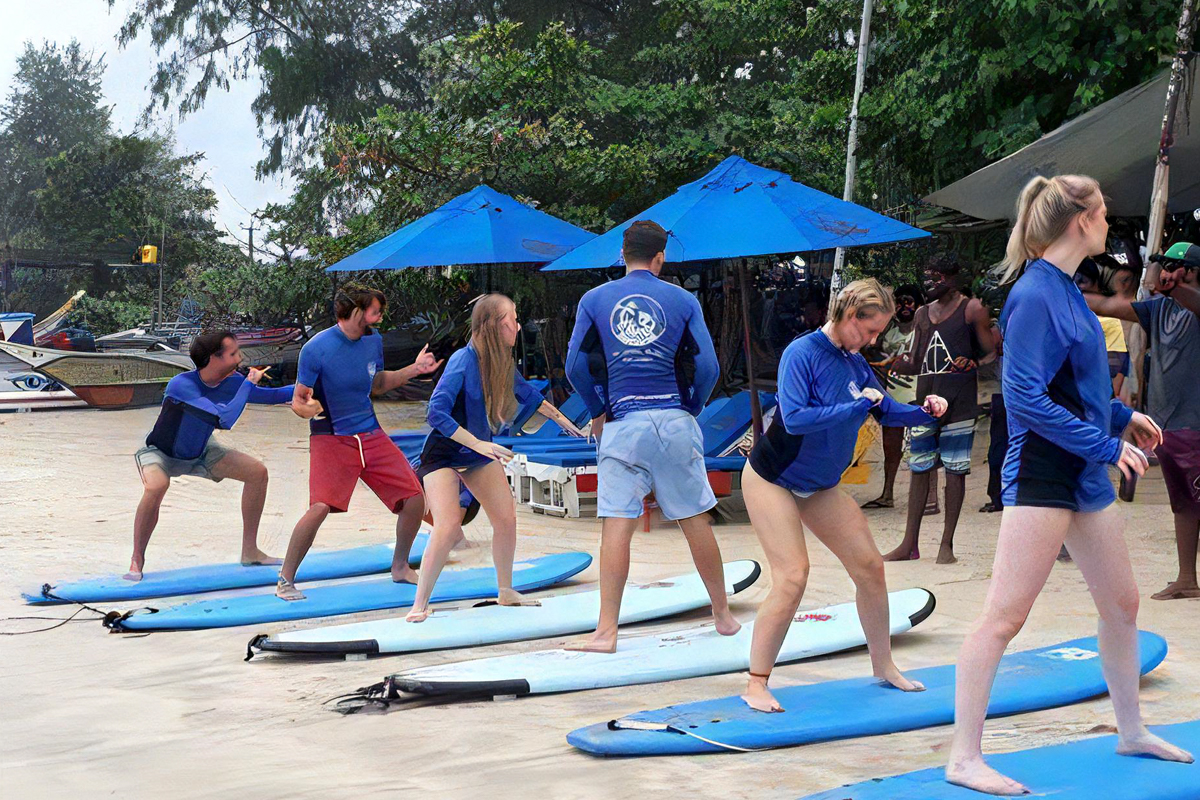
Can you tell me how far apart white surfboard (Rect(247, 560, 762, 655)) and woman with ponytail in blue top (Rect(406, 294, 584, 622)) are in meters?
0.21

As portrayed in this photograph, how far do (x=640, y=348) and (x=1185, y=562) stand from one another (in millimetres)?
3122

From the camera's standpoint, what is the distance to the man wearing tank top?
281 inches

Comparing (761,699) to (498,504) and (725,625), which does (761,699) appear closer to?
(725,625)

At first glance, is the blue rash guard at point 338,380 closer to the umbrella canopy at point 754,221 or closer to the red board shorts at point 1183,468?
the umbrella canopy at point 754,221

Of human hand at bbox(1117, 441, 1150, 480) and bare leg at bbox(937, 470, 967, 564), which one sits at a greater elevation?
human hand at bbox(1117, 441, 1150, 480)

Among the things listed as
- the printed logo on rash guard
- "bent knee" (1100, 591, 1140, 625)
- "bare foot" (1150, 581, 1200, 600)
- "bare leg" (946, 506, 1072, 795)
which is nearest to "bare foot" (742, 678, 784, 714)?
"bare leg" (946, 506, 1072, 795)

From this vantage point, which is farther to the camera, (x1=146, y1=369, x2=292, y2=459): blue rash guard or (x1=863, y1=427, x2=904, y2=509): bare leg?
(x1=863, y1=427, x2=904, y2=509): bare leg

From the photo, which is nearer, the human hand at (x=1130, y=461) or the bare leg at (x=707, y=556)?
the human hand at (x=1130, y=461)

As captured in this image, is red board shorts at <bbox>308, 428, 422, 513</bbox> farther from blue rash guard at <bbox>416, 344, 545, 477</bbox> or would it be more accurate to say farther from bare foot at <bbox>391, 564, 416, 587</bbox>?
blue rash guard at <bbox>416, 344, 545, 477</bbox>

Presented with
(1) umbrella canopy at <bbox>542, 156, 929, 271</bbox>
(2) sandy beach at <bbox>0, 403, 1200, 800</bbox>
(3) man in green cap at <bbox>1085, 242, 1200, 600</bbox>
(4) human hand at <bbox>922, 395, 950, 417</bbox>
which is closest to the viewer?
(2) sandy beach at <bbox>0, 403, 1200, 800</bbox>

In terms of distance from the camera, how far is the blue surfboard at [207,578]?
7.06m

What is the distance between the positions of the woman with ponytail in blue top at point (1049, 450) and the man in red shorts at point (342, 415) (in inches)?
154

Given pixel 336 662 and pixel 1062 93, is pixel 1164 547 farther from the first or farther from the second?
pixel 1062 93

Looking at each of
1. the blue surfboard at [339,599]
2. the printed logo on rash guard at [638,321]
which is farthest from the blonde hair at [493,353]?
the blue surfboard at [339,599]
